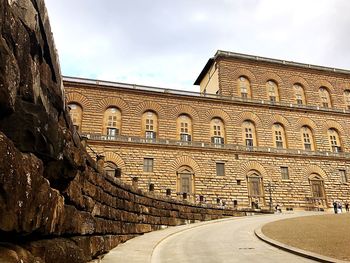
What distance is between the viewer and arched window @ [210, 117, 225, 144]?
32.4 metres

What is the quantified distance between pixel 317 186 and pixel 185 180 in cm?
1397

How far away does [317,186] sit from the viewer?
32.8 m

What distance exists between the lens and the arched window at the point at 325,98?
1539 inches

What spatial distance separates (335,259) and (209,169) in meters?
22.1

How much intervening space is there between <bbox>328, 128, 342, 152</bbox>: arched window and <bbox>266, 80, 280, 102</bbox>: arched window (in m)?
6.91

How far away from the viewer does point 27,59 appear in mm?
3027

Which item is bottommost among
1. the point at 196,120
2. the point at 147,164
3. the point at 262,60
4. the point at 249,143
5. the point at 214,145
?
the point at 147,164

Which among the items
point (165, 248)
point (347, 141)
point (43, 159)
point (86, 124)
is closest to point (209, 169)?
point (86, 124)

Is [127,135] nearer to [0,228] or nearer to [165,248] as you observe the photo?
[165,248]

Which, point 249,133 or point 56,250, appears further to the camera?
point 249,133

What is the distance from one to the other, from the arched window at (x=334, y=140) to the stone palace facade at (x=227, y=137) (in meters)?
0.12

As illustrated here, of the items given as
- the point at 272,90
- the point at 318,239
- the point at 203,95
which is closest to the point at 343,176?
the point at 272,90

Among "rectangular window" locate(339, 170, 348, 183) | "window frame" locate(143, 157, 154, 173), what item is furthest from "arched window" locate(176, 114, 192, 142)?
"rectangular window" locate(339, 170, 348, 183)

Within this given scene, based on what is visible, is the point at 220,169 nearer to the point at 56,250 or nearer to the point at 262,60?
the point at 262,60
